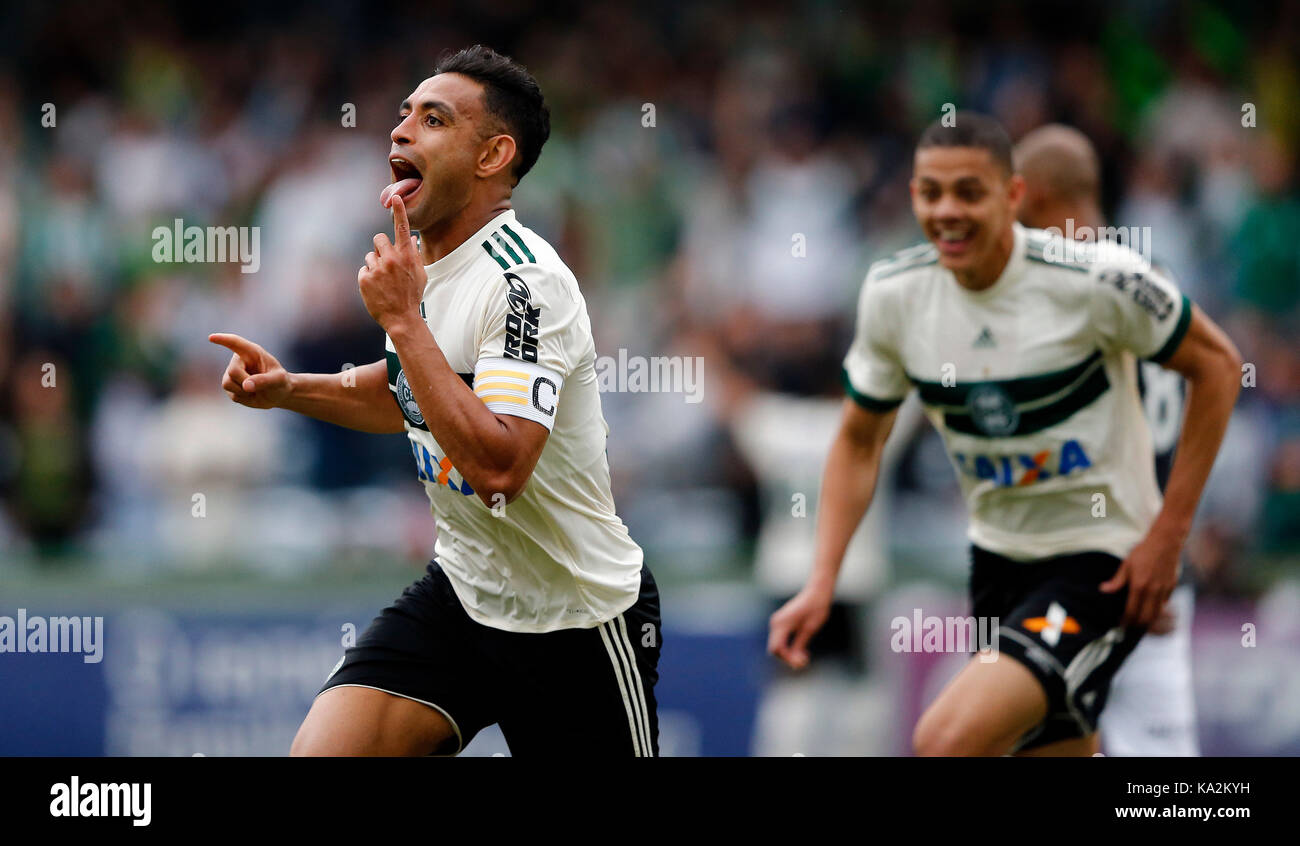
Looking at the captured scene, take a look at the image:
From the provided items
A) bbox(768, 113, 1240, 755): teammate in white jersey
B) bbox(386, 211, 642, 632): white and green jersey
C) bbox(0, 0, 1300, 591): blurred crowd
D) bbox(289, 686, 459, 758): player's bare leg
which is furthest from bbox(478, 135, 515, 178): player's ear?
bbox(0, 0, 1300, 591): blurred crowd

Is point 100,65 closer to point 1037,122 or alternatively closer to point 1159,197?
point 1037,122

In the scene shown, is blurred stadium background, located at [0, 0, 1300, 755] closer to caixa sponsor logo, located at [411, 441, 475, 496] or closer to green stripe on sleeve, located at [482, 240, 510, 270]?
caixa sponsor logo, located at [411, 441, 475, 496]

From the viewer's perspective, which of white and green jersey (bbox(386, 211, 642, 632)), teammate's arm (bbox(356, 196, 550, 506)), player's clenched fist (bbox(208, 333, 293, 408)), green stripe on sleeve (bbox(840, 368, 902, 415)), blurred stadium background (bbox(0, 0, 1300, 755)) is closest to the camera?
teammate's arm (bbox(356, 196, 550, 506))

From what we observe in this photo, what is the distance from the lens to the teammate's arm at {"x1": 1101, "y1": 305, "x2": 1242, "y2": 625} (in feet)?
17.3

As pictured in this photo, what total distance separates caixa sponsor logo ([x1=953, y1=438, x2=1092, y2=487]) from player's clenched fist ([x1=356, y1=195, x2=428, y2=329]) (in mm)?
2334

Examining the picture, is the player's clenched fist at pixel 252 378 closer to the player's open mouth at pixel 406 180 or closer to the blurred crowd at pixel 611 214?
the player's open mouth at pixel 406 180

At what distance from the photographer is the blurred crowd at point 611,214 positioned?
9250 millimetres

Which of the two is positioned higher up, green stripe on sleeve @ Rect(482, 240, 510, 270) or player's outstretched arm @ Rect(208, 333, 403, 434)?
green stripe on sleeve @ Rect(482, 240, 510, 270)

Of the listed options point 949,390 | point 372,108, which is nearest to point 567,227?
point 372,108

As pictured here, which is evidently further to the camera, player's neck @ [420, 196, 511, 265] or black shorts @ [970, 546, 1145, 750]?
black shorts @ [970, 546, 1145, 750]

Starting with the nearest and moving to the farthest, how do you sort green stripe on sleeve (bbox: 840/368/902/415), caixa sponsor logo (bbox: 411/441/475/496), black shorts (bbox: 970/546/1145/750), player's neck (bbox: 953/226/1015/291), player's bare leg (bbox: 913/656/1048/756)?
caixa sponsor logo (bbox: 411/441/475/496), player's bare leg (bbox: 913/656/1048/756), black shorts (bbox: 970/546/1145/750), player's neck (bbox: 953/226/1015/291), green stripe on sleeve (bbox: 840/368/902/415)

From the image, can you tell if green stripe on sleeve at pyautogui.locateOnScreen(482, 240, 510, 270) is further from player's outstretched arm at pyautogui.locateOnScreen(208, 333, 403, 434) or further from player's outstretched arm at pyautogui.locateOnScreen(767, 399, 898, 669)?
player's outstretched arm at pyautogui.locateOnScreen(767, 399, 898, 669)

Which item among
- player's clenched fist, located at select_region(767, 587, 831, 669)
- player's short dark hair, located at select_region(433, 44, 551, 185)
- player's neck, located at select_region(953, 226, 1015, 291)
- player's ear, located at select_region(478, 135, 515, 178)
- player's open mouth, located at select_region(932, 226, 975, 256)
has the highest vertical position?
player's short dark hair, located at select_region(433, 44, 551, 185)

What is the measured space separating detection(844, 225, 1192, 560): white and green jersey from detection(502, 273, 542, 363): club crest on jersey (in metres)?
1.86
